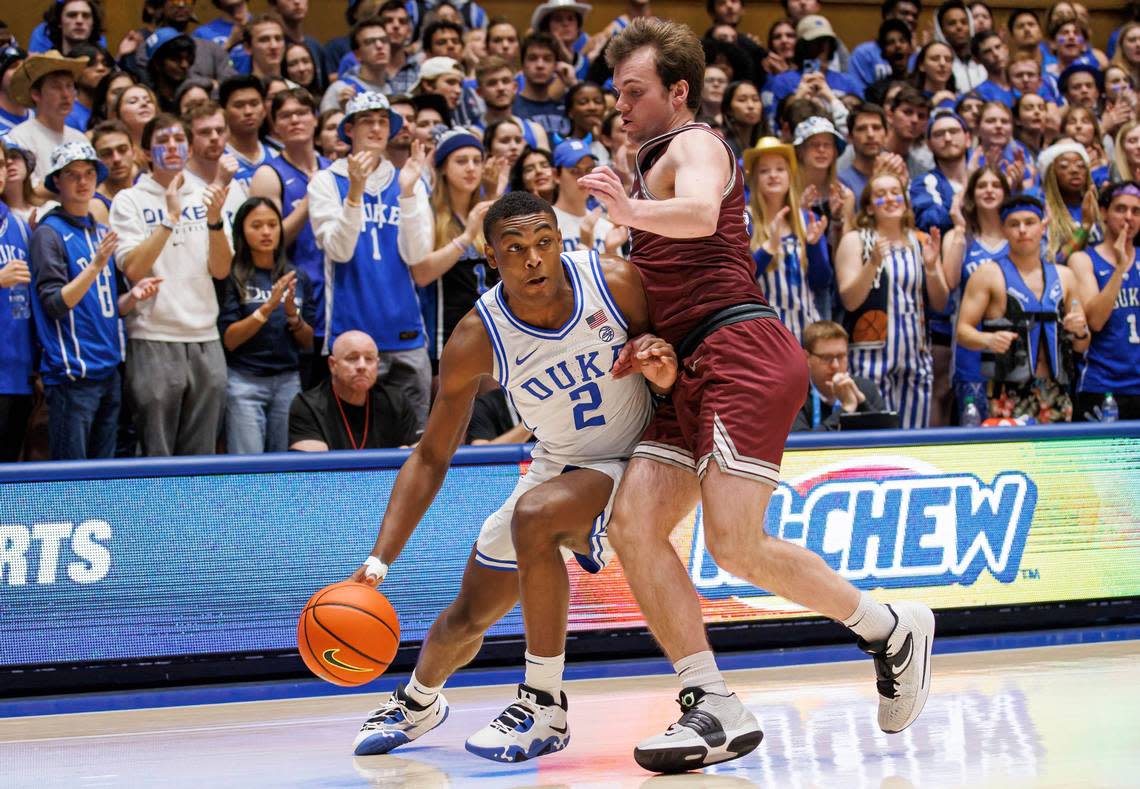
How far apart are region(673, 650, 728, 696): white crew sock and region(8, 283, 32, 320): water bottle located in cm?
463

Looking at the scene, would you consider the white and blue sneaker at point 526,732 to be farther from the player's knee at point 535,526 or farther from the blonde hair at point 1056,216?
the blonde hair at point 1056,216

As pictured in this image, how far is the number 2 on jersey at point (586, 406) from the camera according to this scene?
4805 millimetres

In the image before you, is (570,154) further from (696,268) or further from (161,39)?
(696,268)

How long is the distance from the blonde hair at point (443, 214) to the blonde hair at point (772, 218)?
1.82 metres

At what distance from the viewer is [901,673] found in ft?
15.3

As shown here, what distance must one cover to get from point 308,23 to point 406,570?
28.9ft

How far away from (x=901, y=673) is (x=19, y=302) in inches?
204

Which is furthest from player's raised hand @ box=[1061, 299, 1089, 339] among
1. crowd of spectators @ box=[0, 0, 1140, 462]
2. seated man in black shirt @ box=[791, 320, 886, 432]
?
seated man in black shirt @ box=[791, 320, 886, 432]

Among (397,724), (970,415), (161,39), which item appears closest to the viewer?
(397,724)

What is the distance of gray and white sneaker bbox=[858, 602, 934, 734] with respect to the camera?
15.3 ft

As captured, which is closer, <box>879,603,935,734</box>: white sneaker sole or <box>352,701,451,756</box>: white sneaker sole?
<box>879,603,935,734</box>: white sneaker sole

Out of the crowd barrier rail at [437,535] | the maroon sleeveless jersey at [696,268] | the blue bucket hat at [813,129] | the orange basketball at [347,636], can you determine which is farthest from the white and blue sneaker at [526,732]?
the blue bucket hat at [813,129]

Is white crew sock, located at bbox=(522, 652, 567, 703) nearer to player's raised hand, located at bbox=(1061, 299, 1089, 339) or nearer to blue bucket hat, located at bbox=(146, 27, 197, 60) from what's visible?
player's raised hand, located at bbox=(1061, 299, 1089, 339)

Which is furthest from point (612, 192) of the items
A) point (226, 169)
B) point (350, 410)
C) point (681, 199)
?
point (226, 169)
